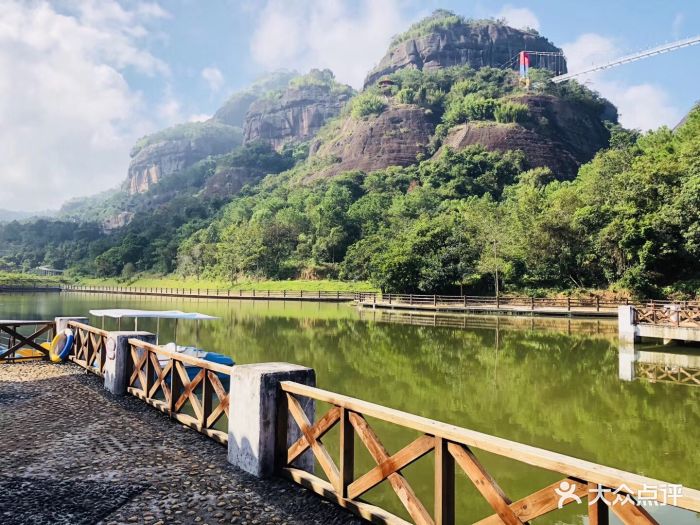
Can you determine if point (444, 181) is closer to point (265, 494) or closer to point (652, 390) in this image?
point (652, 390)

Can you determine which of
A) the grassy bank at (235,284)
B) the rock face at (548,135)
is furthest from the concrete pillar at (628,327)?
the rock face at (548,135)

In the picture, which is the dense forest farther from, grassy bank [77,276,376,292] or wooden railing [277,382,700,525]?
wooden railing [277,382,700,525]

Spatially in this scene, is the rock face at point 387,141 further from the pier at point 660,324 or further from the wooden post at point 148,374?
the wooden post at point 148,374

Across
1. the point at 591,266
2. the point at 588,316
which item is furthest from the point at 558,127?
the point at 588,316

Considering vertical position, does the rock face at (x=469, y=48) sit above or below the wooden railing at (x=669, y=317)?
above

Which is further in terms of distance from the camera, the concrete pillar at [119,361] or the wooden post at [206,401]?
the concrete pillar at [119,361]

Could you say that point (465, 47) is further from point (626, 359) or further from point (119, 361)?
point (119, 361)

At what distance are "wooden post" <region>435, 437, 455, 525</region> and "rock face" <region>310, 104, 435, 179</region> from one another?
106116mm

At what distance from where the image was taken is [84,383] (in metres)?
9.74

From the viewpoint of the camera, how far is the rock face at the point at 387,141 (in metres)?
109

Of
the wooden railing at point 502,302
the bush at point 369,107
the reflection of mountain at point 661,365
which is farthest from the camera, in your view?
the bush at point 369,107

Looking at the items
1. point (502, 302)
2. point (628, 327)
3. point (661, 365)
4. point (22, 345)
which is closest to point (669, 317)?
point (628, 327)

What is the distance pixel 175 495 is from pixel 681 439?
9.32 metres

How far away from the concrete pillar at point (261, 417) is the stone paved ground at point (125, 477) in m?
0.20
